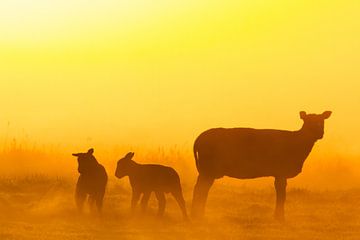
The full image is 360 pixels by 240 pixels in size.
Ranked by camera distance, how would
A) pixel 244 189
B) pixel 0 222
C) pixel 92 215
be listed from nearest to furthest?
1. pixel 0 222
2. pixel 92 215
3. pixel 244 189

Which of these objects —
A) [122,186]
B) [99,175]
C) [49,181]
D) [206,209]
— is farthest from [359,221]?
[49,181]

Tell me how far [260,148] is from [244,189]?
5934mm

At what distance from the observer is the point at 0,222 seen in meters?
17.4

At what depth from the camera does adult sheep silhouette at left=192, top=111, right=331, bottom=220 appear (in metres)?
20.5

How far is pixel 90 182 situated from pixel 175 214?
2.26 metres

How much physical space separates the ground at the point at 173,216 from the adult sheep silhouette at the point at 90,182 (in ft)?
1.21

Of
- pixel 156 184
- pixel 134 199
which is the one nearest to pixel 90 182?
pixel 134 199

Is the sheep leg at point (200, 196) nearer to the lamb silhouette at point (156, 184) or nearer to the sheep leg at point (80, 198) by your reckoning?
the lamb silhouette at point (156, 184)

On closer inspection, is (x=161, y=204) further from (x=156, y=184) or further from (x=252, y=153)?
(x=252, y=153)

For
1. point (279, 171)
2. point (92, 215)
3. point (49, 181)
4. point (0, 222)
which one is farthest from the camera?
point (49, 181)

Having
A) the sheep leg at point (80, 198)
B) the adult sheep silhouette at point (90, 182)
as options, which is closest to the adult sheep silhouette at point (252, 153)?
the adult sheep silhouette at point (90, 182)

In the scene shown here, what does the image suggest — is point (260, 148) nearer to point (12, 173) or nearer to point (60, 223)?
point (60, 223)

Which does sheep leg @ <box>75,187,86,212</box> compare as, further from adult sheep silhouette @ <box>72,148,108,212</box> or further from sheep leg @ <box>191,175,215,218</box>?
sheep leg @ <box>191,175,215,218</box>

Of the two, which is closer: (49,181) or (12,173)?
(49,181)
